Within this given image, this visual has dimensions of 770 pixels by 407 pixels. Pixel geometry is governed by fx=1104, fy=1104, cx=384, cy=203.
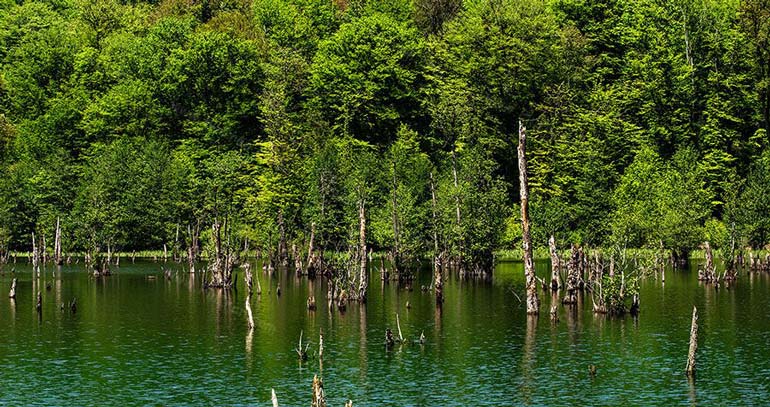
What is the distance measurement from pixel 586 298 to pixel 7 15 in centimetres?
10852

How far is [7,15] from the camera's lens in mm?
156250

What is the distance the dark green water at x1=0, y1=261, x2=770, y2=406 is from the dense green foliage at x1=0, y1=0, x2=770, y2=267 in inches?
1146

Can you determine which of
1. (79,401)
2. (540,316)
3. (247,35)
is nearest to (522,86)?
(247,35)

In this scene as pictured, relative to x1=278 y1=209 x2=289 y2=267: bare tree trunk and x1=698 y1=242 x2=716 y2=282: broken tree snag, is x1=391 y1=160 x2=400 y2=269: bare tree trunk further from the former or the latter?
x1=698 y1=242 x2=716 y2=282: broken tree snag

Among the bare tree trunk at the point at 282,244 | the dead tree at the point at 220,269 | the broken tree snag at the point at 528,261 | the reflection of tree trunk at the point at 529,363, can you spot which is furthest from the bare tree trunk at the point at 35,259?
the reflection of tree trunk at the point at 529,363

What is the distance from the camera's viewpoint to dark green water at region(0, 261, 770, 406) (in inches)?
1746

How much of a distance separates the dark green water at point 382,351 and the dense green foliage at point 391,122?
2912 cm

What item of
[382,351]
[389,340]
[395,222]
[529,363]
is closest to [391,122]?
[395,222]

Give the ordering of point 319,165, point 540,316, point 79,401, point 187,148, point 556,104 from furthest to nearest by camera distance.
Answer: point 187,148 → point 556,104 → point 319,165 → point 540,316 → point 79,401

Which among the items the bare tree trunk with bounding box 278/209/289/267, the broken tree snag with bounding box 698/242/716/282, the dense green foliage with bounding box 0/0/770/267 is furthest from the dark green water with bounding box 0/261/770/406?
the bare tree trunk with bounding box 278/209/289/267

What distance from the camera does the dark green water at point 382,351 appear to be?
44.3 metres

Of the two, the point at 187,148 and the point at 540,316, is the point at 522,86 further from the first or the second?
the point at 540,316

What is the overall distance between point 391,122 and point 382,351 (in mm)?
81592

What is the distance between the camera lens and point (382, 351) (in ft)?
180
